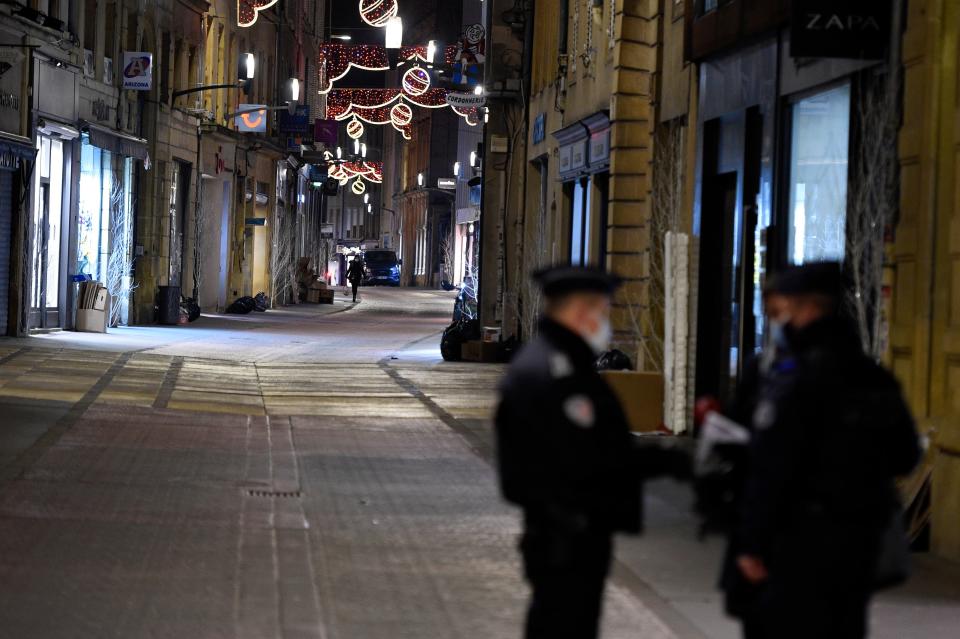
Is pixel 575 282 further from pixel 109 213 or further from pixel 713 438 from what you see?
pixel 109 213

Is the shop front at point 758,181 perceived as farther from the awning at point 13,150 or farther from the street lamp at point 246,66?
the street lamp at point 246,66

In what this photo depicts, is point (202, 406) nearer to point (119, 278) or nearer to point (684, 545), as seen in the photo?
point (684, 545)

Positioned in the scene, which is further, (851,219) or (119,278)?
(119,278)

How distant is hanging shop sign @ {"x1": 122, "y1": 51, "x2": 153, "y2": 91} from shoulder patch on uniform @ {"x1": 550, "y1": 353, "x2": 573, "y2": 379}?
3142 cm

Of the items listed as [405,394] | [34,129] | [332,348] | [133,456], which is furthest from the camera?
[332,348]

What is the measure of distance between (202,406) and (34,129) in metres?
12.3

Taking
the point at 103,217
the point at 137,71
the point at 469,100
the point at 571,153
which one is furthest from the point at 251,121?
the point at 571,153

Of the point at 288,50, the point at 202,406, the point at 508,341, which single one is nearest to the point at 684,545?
the point at 202,406

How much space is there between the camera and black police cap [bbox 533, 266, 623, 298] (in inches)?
216

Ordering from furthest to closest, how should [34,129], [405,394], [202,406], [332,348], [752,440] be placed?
1. [332,348]
2. [34,129]
3. [405,394]
4. [202,406]
5. [752,440]

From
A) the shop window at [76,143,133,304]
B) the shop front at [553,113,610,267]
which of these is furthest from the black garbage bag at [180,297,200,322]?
the shop front at [553,113,610,267]

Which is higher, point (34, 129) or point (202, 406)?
point (34, 129)

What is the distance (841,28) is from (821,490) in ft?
24.2

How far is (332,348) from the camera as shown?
1305 inches
